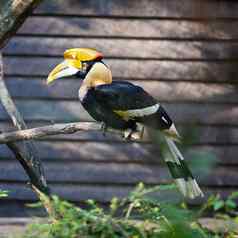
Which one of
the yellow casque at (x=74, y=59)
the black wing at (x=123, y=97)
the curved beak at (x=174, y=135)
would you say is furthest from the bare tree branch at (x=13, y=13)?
the curved beak at (x=174, y=135)

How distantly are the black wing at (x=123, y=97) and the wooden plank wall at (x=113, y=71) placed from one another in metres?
1.77

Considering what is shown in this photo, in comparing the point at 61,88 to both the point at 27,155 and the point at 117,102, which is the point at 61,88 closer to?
the point at 27,155

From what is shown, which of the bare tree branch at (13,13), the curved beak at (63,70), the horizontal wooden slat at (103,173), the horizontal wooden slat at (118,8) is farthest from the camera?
the horizontal wooden slat at (103,173)

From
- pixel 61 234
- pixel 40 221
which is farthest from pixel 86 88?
Answer: pixel 61 234

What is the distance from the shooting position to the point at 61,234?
53.9 inches

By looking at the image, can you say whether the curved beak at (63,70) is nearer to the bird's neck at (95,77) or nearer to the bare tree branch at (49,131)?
the bird's neck at (95,77)

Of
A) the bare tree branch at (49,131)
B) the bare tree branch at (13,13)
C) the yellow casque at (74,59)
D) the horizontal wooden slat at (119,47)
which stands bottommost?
the horizontal wooden slat at (119,47)

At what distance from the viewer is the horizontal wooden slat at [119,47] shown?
4688 millimetres

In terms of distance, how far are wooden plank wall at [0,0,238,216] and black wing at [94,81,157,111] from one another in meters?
1.77

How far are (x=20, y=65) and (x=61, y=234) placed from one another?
11.2 feet

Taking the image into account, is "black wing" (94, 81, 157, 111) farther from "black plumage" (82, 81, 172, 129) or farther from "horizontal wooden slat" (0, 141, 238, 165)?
"horizontal wooden slat" (0, 141, 238, 165)

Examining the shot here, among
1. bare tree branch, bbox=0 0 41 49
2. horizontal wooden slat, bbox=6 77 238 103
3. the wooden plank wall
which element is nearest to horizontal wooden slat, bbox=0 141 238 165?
the wooden plank wall

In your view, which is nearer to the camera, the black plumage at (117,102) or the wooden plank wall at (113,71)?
the black plumage at (117,102)

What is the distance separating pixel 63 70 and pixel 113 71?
190 cm
